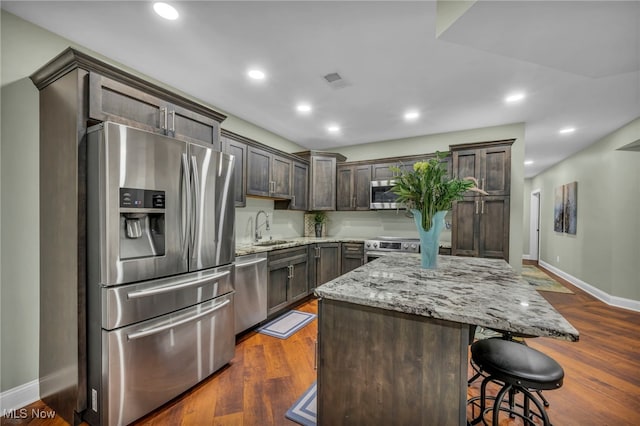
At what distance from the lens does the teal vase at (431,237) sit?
167cm

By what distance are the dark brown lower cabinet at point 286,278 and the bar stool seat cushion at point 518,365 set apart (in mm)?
2330

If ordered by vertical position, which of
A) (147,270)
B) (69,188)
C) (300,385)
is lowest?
(300,385)

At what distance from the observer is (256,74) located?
2.55 metres

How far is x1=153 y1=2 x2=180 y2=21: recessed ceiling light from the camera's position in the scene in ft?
5.57

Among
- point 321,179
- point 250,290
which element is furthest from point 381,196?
point 250,290

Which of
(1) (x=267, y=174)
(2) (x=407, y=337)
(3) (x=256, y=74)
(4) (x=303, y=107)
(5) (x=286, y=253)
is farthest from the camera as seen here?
(1) (x=267, y=174)

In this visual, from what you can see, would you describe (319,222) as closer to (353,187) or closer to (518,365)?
(353,187)

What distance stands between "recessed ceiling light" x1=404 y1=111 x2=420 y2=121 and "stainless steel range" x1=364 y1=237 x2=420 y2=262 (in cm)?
180

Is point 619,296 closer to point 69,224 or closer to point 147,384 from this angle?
point 147,384

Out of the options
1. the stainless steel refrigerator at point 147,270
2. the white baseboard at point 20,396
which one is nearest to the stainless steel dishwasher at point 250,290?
the stainless steel refrigerator at point 147,270

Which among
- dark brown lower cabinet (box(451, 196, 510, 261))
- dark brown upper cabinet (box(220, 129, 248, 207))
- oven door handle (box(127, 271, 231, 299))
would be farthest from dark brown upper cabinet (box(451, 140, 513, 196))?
oven door handle (box(127, 271, 231, 299))

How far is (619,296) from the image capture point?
395 centimetres

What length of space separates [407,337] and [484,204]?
10.1ft

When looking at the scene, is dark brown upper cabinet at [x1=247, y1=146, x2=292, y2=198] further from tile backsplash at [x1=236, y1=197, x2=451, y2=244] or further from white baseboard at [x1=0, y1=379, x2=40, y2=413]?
white baseboard at [x1=0, y1=379, x2=40, y2=413]
